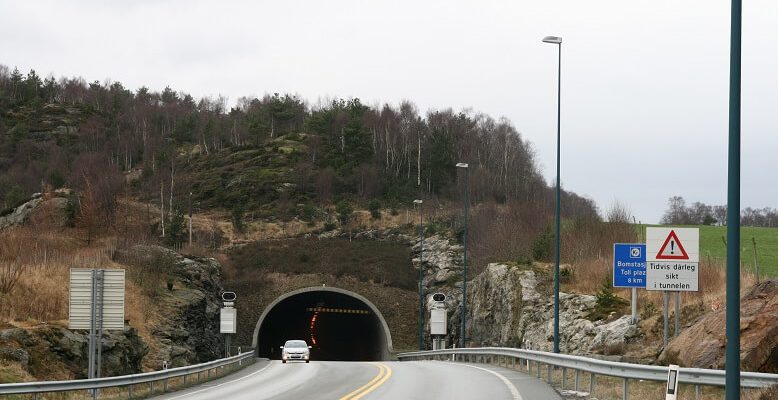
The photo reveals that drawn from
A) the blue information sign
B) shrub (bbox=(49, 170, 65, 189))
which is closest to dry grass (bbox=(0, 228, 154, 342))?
the blue information sign

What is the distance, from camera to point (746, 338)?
1778 centimetres

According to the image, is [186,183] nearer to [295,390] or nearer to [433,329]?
[433,329]

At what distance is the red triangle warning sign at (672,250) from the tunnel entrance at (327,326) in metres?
51.3

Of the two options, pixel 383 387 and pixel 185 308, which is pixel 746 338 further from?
pixel 185 308

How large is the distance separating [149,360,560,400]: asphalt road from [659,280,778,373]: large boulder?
9.25ft

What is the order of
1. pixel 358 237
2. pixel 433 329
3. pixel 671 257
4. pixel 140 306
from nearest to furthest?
pixel 671 257 < pixel 140 306 < pixel 433 329 < pixel 358 237

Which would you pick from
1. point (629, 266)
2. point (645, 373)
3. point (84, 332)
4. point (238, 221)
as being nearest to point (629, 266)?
point (629, 266)

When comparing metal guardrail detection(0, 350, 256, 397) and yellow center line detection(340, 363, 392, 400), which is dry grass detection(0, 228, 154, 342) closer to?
metal guardrail detection(0, 350, 256, 397)

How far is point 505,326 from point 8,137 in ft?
337

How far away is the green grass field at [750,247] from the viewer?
51.7 metres

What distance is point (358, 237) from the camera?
4220 inches

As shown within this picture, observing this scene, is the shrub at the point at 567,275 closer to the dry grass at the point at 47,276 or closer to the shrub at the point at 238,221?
the dry grass at the point at 47,276

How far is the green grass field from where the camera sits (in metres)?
51.7

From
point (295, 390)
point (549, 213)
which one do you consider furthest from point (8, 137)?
point (295, 390)
